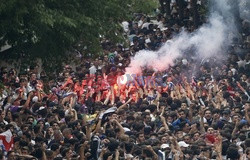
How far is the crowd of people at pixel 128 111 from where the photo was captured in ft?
58.7

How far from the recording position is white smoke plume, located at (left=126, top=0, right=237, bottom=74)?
2762cm

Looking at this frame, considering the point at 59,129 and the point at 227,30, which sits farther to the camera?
the point at 227,30

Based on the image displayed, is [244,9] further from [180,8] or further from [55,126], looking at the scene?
[55,126]

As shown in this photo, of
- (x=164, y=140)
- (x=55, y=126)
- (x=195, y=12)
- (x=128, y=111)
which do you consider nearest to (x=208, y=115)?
(x=128, y=111)

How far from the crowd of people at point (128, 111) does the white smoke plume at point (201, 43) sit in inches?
17.7

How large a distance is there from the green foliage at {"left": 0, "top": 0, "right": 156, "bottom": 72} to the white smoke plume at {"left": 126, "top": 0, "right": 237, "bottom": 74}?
710cm

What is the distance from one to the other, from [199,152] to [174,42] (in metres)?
12.8

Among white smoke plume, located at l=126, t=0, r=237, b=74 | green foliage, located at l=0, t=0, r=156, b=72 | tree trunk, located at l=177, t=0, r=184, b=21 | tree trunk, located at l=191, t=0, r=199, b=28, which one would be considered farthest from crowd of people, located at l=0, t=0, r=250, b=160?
tree trunk, located at l=177, t=0, r=184, b=21

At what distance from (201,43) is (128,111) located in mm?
9252

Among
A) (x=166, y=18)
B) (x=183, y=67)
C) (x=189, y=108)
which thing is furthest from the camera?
(x=166, y=18)

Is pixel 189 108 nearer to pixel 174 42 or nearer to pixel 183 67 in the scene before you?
pixel 183 67

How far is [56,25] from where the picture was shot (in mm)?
17203

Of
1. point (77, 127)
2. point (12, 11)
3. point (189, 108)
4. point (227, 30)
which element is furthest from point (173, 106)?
point (227, 30)

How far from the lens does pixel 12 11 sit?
1623 cm
